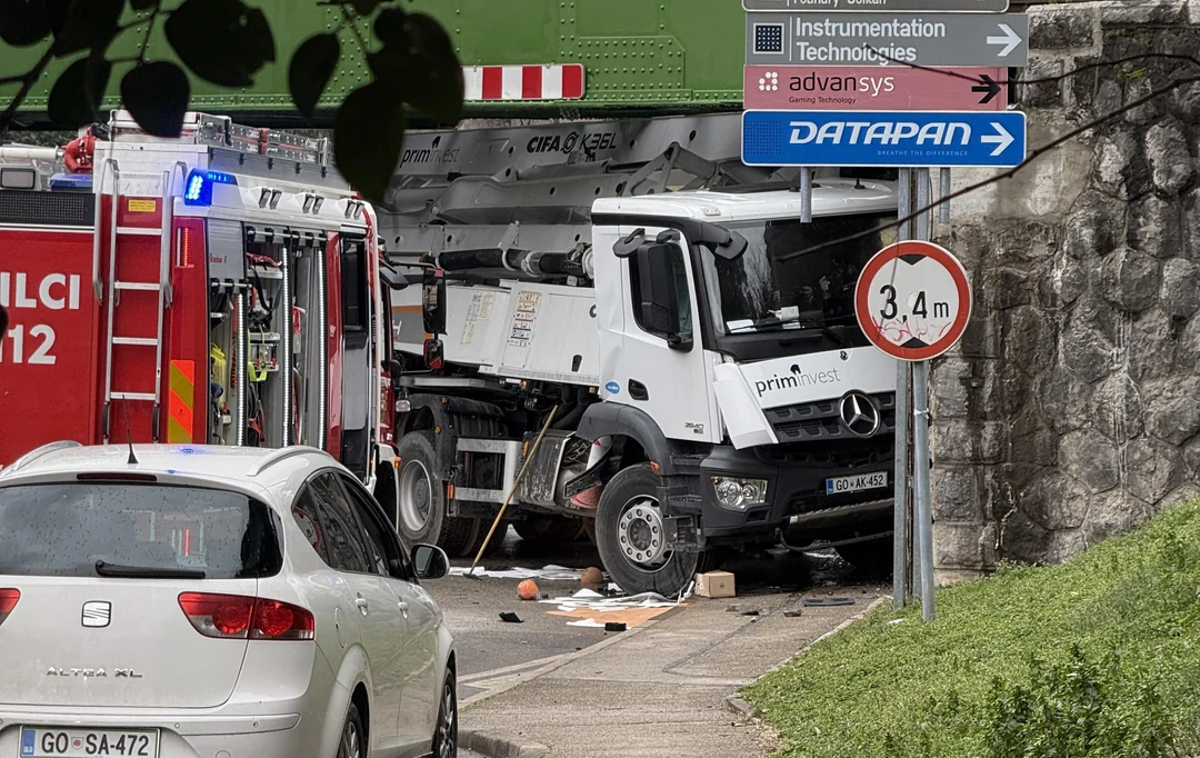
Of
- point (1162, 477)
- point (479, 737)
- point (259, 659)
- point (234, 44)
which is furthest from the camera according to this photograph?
point (1162, 477)

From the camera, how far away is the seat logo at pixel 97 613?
609cm

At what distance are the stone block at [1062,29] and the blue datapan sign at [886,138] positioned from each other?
202 cm

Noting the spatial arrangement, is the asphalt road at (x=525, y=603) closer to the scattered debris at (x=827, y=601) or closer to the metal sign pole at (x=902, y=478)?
the scattered debris at (x=827, y=601)

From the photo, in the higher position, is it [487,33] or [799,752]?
[487,33]

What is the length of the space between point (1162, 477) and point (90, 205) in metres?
6.93

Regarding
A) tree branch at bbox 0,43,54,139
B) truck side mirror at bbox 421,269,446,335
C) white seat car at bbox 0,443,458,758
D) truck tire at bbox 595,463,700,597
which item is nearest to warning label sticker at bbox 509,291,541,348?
truck side mirror at bbox 421,269,446,335

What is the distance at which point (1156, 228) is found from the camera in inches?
499

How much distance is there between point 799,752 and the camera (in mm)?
7832

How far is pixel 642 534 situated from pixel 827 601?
176 centimetres

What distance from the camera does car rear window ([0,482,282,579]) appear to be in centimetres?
630

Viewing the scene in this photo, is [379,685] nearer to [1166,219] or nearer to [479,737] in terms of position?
[479,737]

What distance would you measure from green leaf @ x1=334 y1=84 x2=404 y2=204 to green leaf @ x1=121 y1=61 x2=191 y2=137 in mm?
295

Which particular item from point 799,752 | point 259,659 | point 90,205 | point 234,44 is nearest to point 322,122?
point 234,44

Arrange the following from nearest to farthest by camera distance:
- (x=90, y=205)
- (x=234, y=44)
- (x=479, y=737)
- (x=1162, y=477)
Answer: (x=234, y=44) → (x=479, y=737) → (x=90, y=205) → (x=1162, y=477)
